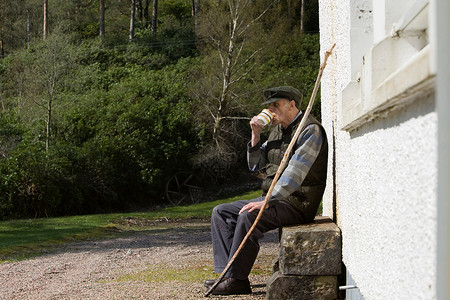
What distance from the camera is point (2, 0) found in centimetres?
4606

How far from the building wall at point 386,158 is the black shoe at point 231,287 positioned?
1019 millimetres

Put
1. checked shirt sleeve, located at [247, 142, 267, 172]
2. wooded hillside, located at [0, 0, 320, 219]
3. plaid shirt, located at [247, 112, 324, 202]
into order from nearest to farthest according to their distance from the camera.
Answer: plaid shirt, located at [247, 112, 324, 202]
checked shirt sleeve, located at [247, 142, 267, 172]
wooded hillside, located at [0, 0, 320, 219]

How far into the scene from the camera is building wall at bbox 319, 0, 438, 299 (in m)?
1.88

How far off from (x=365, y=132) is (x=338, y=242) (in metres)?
1.44

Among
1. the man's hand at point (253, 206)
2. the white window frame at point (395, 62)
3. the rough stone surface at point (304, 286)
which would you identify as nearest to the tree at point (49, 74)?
the man's hand at point (253, 206)

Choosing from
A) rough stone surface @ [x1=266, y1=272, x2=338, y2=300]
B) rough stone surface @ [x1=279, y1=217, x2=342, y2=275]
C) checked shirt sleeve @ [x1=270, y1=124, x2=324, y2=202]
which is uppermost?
checked shirt sleeve @ [x1=270, y1=124, x2=324, y2=202]

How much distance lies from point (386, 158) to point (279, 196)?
2.36 m

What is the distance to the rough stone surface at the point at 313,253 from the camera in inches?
179

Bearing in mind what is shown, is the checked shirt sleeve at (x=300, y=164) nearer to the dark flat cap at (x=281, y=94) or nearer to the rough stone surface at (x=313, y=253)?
the rough stone surface at (x=313, y=253)

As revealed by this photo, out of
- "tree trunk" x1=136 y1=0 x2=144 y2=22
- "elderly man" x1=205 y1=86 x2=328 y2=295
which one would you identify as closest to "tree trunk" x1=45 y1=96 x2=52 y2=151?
"elderly man" x1=205 y1=86 x2=328 y2=295

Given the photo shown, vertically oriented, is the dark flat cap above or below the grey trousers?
above

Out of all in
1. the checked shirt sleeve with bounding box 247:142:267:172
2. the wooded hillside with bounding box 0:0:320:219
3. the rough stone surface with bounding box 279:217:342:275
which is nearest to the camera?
the rough stone surface with bounding box 279:217:342:275

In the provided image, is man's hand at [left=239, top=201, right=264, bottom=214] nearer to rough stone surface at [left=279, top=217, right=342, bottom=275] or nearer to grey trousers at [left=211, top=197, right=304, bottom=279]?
grey trousers at [left=211, top=197, right=304, bottom=279]
